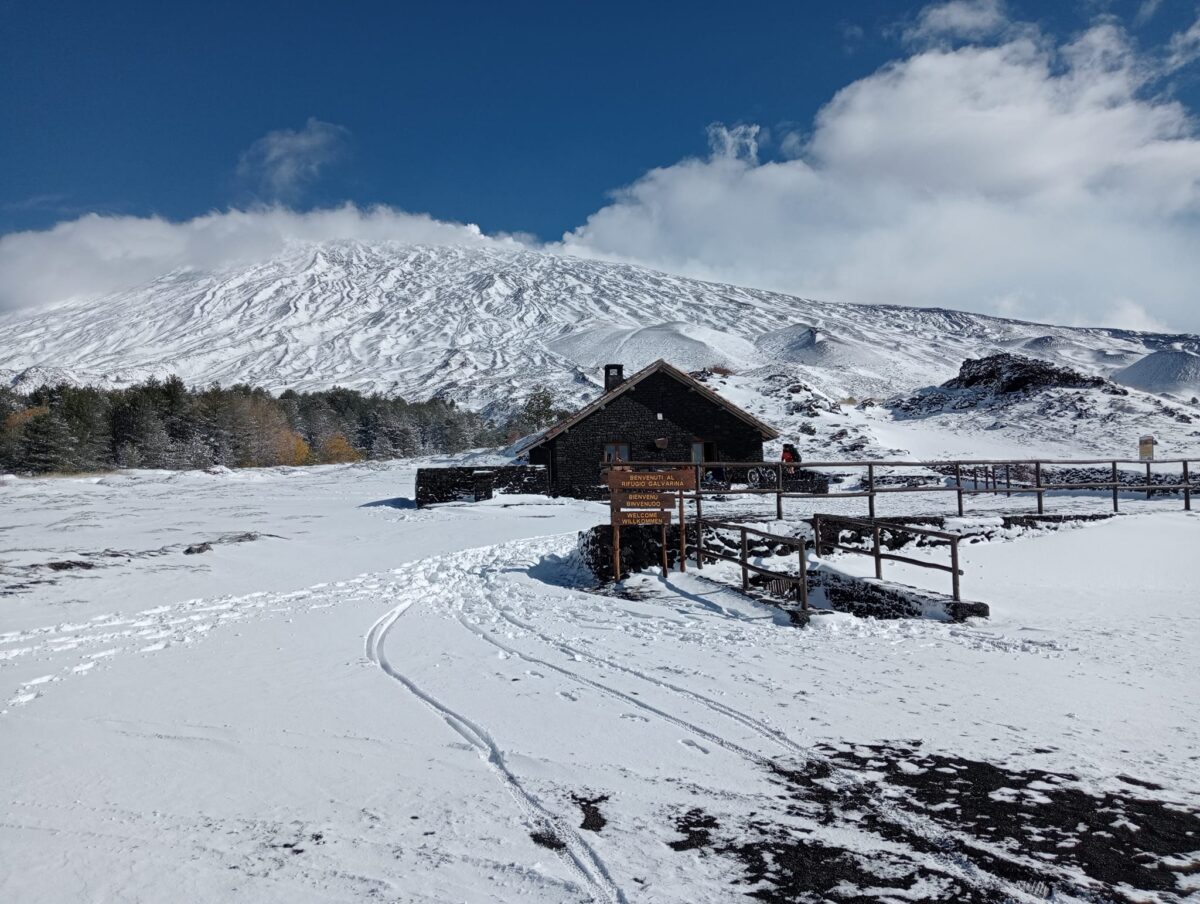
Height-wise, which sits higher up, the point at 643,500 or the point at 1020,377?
the point at 1020,377

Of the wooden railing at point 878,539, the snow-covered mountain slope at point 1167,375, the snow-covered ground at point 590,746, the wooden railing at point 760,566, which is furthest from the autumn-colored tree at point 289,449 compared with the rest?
the snow-covered mountain slope at point 1167,375

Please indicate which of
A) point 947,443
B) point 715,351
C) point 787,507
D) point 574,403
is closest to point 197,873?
point 787,507

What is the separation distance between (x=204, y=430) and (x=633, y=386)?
202 feet

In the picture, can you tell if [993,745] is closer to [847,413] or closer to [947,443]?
[947,443]

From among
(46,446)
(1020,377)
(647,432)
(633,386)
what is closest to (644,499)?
(633,386)

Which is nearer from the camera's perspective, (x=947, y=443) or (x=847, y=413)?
(x=947, y=443)

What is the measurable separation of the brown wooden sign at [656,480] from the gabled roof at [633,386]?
16.9m

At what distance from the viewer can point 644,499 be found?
1420 centimetres

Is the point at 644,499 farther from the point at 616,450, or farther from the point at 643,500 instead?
the point at 616,450

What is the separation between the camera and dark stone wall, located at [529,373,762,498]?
32.0m

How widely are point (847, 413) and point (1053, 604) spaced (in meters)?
37.1

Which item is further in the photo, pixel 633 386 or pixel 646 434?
pixel 646 434

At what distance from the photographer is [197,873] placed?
385 centimetres

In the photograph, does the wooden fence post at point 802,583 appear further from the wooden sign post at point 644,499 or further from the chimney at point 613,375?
the chimney at point 613,375
